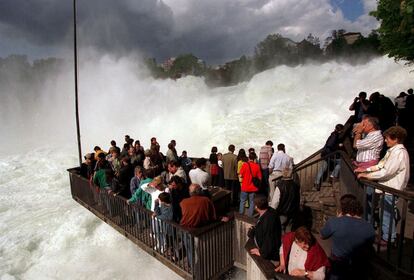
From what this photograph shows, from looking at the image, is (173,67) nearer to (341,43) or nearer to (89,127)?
(341,43)

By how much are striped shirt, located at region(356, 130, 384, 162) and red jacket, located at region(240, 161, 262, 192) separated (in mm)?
2756

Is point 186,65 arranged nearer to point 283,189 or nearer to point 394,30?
point 394,30

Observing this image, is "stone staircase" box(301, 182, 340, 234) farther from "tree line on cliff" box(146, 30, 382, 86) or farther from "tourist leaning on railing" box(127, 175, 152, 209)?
"tree line on cliff" box(146, 30, 382, 86)

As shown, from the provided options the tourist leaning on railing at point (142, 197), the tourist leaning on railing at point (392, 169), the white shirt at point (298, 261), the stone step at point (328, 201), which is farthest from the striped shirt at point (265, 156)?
the white shirt at point (298, 261)

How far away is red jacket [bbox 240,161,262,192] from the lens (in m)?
7.19

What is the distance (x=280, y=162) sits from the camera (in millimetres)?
7637

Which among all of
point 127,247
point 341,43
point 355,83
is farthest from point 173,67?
point 127,247

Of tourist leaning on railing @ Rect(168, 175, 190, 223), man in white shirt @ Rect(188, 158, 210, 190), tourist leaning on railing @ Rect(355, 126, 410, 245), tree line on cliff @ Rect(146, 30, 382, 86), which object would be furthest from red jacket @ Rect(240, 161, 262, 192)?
tree line on cliff @ Rect(146, 30, 382, 86)

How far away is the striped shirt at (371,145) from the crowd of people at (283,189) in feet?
0.04

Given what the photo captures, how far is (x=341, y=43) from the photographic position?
278ft

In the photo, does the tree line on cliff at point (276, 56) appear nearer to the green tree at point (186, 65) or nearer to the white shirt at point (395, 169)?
the green tree at point (186, 65)

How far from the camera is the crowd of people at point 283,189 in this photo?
10.8 feet

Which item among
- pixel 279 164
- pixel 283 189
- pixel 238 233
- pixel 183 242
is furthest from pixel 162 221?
pixel 279 164

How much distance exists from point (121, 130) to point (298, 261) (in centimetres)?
2663
